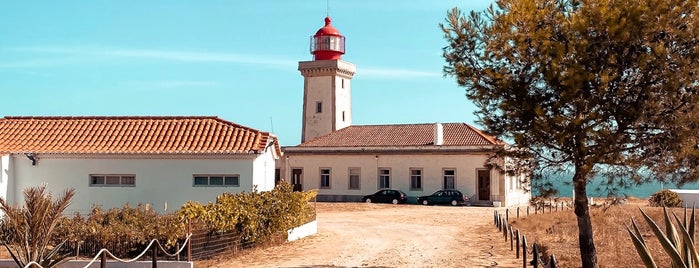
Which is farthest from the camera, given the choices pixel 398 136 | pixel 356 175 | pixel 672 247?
pixel 398 136

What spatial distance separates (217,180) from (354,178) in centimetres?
2086

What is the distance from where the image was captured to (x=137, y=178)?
81.1 ft

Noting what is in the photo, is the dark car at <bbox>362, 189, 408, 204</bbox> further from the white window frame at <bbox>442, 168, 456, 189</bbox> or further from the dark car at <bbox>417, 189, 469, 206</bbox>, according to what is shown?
the white window frame at <bbox>442, 168, 456, 189</bbox>

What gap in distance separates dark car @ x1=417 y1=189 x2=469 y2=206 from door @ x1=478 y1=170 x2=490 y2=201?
1.19 m

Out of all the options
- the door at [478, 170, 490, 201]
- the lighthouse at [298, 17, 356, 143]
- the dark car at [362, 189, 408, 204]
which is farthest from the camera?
the lighthouse at [298, 17, 356, 143]

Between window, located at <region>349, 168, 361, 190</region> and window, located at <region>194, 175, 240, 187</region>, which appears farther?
window, located at <region>349, 168, 361, 190</region>

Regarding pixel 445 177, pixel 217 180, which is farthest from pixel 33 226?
pixel 445 177

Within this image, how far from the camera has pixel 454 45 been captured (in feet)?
46.4

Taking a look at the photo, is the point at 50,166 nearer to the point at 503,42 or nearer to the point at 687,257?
the point at 503,42

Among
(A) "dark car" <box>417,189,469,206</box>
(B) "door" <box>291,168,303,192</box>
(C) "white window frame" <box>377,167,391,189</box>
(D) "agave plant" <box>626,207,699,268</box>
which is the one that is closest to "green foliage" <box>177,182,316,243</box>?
(D) "agave plant" <box>626,207,699,268</box>

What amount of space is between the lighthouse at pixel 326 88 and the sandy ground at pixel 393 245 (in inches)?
741

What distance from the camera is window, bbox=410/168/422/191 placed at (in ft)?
140

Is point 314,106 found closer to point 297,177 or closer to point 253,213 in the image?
point 297,177

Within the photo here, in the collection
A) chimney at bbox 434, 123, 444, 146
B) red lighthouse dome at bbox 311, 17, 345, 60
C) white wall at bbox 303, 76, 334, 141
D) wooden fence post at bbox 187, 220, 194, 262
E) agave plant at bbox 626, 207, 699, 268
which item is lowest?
wooden fence post at bbox 187, 220, 194, 262
